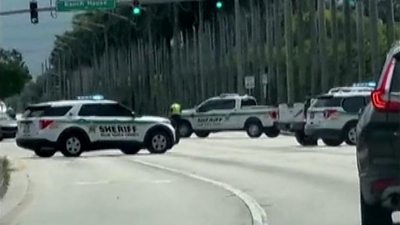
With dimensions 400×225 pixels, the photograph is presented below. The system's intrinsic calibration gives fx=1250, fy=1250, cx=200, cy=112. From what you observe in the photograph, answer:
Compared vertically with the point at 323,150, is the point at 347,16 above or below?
above

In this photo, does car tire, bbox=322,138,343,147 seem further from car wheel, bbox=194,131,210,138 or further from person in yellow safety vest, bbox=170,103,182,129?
person in yellow safety vest, bbox=170,103,182,129

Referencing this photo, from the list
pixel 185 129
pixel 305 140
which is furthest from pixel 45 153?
pixel 185 129

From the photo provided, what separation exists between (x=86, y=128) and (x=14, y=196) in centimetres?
1613

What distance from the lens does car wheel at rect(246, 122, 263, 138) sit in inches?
2165

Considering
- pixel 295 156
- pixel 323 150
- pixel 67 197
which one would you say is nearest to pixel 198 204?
pixel 67 197

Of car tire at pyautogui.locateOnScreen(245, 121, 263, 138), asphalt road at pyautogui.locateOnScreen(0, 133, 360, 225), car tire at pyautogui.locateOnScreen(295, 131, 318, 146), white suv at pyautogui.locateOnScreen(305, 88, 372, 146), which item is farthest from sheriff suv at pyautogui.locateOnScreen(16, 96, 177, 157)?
car tire at pyautogui.locateOnScreen(245, 121, 263, 138)

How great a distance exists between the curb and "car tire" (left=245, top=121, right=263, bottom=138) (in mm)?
25944

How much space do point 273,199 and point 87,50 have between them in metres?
134

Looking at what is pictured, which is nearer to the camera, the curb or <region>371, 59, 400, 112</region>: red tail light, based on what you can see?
<region>371, 59, 400, 112</region>: red tail light

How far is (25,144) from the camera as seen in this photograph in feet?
128

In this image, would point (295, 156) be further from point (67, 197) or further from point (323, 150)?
point (67, 197)

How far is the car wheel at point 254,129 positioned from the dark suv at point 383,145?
42.5 m

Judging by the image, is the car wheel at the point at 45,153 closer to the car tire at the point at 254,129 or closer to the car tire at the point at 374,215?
the car tire at the point at 254,129

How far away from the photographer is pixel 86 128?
127ft
